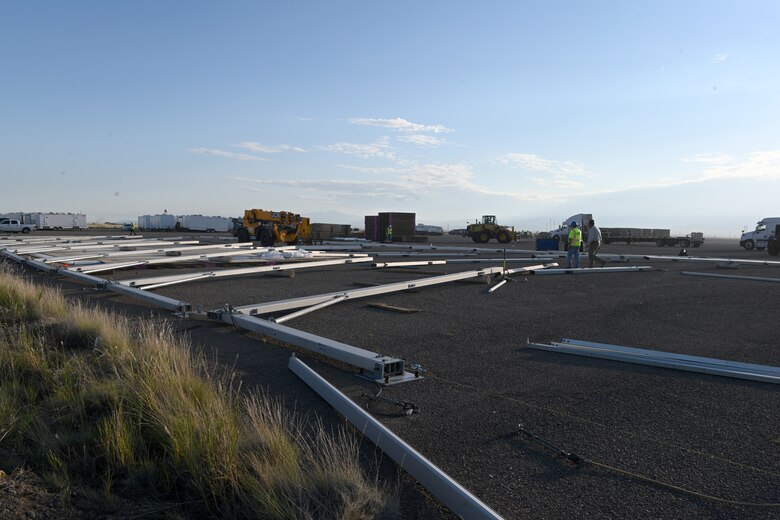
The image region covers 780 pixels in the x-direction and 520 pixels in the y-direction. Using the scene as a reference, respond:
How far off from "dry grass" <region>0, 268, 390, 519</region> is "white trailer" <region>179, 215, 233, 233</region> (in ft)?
292

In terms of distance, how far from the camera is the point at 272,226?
34188mm

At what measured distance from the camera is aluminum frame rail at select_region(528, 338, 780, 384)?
20.5ft

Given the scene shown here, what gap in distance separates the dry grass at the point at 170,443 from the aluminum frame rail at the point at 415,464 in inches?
6.9

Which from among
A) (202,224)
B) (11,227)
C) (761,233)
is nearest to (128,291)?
(761,233)

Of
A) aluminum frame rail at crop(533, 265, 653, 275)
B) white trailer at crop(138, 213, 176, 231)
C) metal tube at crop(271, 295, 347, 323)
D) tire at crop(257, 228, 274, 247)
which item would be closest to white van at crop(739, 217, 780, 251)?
aluminum frame rail at crop(533, 265, 653, 275)

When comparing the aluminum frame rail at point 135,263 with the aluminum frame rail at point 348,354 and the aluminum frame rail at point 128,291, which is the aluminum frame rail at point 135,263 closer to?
the aluminum frame rail at point 128,291

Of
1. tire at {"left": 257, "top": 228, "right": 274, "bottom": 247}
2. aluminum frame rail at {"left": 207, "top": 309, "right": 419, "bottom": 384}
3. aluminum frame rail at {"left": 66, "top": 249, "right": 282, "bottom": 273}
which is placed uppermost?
tire at {"left": 257, "top": 228, "right": 274, "bottom": 247}

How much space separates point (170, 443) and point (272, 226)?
1221 inches

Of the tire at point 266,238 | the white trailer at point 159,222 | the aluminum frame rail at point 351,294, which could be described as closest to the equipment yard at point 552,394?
the aluminum frame rail at point 351,294

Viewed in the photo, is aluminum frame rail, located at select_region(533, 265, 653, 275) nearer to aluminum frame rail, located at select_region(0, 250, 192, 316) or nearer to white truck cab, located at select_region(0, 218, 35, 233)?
aluminum frame rail, located at select_region(0, 250, 192, 316)

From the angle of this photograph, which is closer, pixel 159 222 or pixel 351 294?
pixel 351 294

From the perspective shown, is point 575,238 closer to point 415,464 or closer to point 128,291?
point 128,291

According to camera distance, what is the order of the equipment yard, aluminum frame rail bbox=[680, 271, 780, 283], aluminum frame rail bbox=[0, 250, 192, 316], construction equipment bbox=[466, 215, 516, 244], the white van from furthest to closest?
construction equipment bbox=[466, 215, 516, 244], the white van, aluminum frame rail bbox=[680, 271, 780, 283], aluminum frame rail bbox=[0, 250, 192, 316], the equipment yard

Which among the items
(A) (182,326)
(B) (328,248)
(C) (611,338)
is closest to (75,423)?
(A) (182,326)
